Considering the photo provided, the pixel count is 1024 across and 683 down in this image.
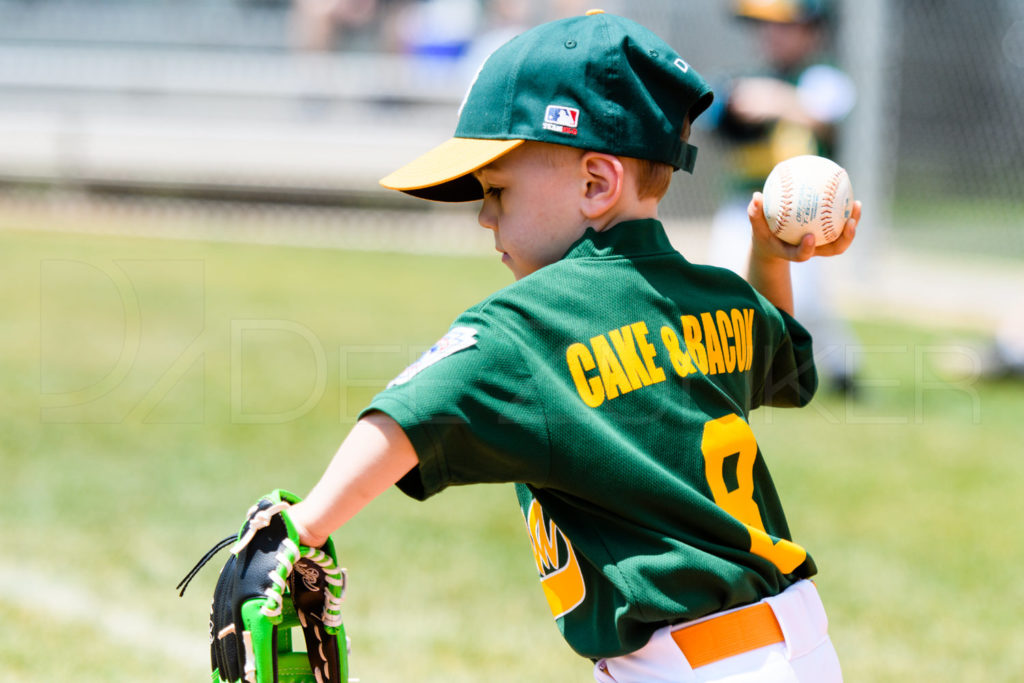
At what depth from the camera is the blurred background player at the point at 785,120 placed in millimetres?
6660

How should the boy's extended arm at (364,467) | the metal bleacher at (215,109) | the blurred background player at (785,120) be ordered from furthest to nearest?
the metal bleacher at (215,109) → the blurred background player at (785,120) → the boy's extended arm at (364,467)

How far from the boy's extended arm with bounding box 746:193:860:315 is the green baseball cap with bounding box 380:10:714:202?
0.40m

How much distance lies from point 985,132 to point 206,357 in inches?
386

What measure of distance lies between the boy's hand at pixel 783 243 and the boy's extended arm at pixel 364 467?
1.00 m

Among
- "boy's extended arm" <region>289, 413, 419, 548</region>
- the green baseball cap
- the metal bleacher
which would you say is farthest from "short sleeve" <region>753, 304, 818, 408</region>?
the metal bleacher

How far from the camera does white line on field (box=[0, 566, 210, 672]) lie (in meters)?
3.51

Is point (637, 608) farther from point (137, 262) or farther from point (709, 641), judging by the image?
A: point (137, 262)

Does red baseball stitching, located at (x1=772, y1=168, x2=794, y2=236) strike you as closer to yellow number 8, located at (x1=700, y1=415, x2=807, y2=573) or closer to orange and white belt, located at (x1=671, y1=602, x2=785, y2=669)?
yellow number 8, located at (x1=700, y1=415, x2=807, y2=573)

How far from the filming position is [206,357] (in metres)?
7.30

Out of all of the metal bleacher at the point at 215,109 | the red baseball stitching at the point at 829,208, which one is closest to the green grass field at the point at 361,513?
the red baseball stitching at the point at 829,208

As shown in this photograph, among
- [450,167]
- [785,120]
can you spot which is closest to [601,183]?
[450,167]

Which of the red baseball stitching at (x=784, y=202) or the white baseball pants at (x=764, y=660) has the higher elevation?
the red baseball stitching at (x=784, y=202)

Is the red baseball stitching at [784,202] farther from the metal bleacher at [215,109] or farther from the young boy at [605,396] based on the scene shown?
the metal bleacher at [215,109]

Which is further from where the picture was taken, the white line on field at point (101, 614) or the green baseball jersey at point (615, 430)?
the white line on field at point (101, 614)
